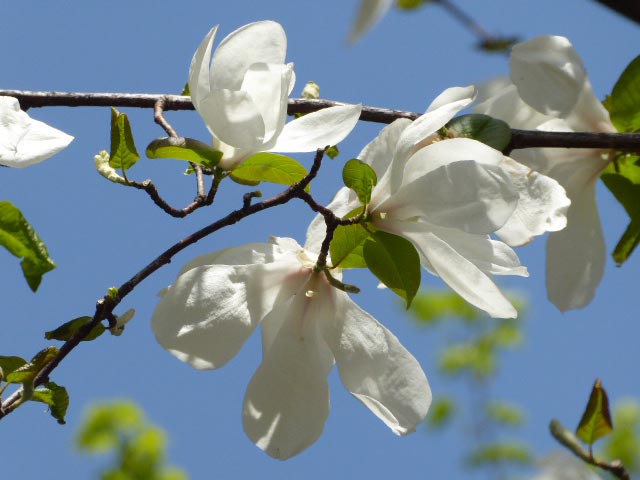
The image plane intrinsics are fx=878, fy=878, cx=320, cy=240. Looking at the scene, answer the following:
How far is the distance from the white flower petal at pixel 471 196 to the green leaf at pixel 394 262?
0.04 metres

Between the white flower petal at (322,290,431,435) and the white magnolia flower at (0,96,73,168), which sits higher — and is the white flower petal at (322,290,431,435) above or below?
below

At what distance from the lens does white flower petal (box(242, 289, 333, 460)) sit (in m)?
0.77

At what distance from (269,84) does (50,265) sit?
0.78 feet

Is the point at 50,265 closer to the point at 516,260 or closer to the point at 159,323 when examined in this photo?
the point at 159,323

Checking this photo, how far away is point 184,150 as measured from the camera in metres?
0.75

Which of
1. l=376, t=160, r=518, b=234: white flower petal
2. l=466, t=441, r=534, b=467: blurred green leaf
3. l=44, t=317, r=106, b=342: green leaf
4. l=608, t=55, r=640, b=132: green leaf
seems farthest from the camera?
l=466, t=441, r=534, b=467: blurred green leaf

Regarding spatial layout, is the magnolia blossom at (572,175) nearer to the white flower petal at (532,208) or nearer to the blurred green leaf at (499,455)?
the white flower petal at (532,208)

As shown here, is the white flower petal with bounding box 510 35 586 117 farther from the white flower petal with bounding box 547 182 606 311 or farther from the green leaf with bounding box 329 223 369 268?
the green leaf with bounding box 329 223 369 268

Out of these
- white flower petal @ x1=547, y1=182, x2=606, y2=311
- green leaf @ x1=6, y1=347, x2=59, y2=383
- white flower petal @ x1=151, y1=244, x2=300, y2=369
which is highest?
white flower petal @ x1=151, y1=244, x2=300, y2=369

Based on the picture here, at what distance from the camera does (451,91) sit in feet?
2.60

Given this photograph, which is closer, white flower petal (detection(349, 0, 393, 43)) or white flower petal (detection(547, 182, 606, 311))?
white flower petal (detection(349, 0, 393, 43))

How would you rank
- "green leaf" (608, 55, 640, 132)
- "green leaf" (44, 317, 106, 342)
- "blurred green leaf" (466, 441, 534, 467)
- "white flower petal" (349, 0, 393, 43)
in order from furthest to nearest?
"blurred green leaf" (466, 441, 534, 467), "green leaf" (608, 55, 640, 132), "green leaf" (44, 317, 106, 342), "white flower petal" (349, 0, 393, 43)

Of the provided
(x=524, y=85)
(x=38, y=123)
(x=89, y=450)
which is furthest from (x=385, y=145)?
(x=89, y=450)

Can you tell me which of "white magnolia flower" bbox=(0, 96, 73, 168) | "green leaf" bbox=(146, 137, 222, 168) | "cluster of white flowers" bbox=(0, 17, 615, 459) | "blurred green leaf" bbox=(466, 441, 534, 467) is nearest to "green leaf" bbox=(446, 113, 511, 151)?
"cluster of white flowers" bbox=(0, 17, 615, 459)
